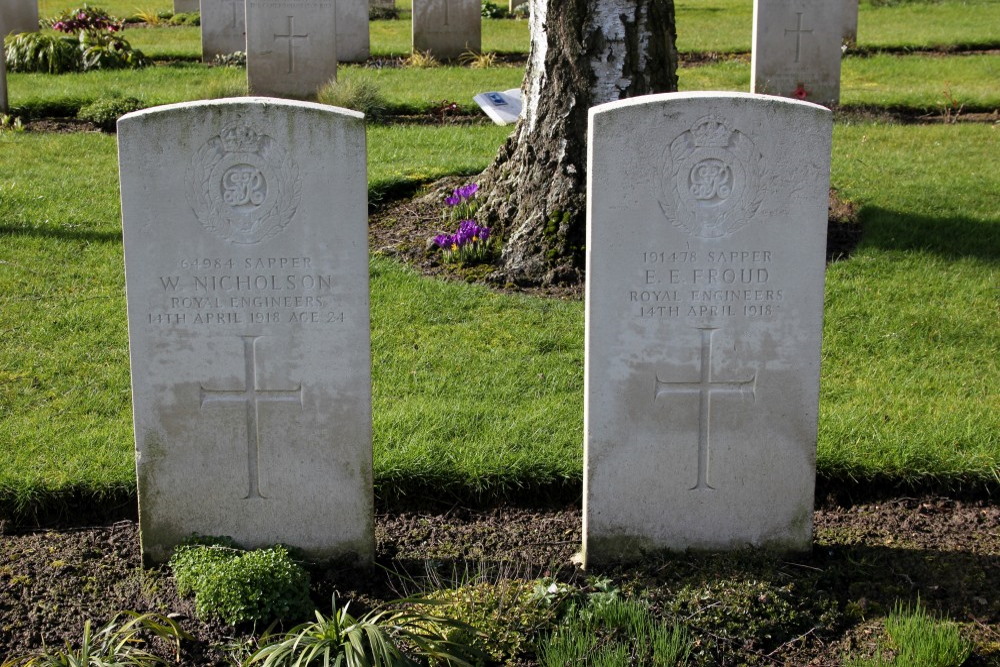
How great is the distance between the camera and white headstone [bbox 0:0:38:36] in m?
16.5

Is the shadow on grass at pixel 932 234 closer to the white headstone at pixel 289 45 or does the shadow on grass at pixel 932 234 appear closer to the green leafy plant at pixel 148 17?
the white headstone at pixel 289 45

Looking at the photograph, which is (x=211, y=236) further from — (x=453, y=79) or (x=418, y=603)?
(x=453, y=79)

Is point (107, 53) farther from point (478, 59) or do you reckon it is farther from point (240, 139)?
point (240, 139)

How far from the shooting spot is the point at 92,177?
9.48 metres

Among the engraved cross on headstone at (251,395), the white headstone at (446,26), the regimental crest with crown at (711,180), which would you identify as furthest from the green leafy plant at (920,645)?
the white headstone at (446,26)

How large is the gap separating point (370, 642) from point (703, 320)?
1672mm

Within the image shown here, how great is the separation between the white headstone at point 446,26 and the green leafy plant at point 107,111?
19.1 feet

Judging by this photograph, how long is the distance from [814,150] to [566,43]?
3.53 metres

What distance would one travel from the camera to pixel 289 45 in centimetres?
1298

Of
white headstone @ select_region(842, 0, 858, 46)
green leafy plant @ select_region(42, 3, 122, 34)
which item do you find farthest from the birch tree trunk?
green leafy plant @ select_region(42, 3, 122, 34)

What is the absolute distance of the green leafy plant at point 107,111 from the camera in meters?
11.4

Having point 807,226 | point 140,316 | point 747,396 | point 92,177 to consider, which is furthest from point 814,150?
point 92,177

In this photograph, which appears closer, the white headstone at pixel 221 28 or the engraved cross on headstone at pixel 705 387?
the engraved cross on headstone at pixel 705 387

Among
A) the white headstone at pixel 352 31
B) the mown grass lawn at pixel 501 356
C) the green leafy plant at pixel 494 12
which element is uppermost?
the green leafy plant at pixel 494 12
